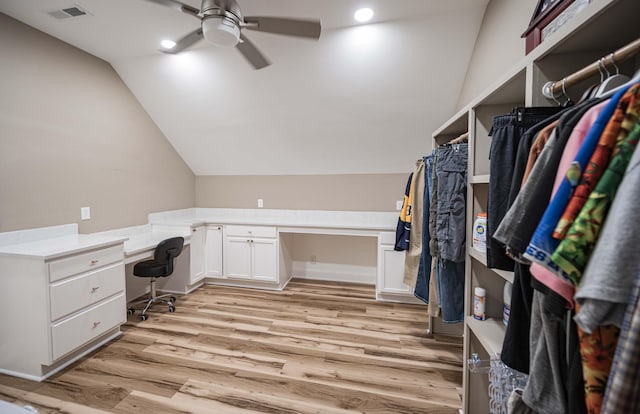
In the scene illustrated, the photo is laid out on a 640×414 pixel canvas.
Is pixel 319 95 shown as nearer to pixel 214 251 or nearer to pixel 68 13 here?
pixel 68 13

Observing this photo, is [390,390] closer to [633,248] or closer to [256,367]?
[256,367]

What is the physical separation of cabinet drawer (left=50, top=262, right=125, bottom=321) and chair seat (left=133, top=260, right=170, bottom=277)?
1.16 ft

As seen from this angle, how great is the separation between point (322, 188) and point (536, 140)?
3.28m

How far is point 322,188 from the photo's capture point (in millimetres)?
4039

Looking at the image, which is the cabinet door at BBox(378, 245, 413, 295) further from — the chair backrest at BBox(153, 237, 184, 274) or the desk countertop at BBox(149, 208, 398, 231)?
the chair backrest at BBox(153, 237, 184, 274)

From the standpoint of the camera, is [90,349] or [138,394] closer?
[138,394]

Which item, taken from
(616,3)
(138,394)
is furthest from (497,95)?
(138,394)

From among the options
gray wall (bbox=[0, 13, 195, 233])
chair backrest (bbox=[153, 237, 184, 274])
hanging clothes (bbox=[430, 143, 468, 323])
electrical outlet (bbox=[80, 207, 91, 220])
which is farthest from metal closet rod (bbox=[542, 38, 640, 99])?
electrical outlet (bbox=[80, 207, 91, 220])

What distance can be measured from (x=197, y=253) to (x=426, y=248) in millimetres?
2843

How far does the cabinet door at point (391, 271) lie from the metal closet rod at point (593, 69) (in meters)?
2.41

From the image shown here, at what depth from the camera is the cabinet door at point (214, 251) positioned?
12.3ft

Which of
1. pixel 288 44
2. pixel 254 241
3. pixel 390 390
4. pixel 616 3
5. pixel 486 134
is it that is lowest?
pixel 390 390

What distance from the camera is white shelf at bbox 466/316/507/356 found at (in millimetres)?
1257

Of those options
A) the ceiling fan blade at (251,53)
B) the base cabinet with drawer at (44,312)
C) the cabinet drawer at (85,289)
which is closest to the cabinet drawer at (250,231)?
the cabinet drawer at (85,289)
